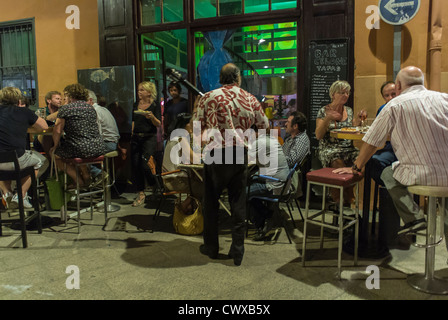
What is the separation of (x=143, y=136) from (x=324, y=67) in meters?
2.67

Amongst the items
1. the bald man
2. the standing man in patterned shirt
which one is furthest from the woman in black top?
the bald man

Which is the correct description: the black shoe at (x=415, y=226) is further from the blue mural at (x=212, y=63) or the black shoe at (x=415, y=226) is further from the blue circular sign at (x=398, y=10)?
the blue mural at (x=212, y=63)

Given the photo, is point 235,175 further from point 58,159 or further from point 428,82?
point 428,82

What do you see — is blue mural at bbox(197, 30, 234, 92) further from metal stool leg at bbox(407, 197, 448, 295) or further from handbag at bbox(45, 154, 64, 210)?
metal stool leg at bbox(407, 197, 448, 295)

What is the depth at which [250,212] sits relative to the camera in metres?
3.91

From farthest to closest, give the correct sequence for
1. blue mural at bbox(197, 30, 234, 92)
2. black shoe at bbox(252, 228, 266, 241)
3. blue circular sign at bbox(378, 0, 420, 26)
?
blue mural at bbox(197, 30, 234, 92)
blue circular sign at bbox(378, 0, 420, 26)
black shoe at bbox(252, 228, 266, 241)

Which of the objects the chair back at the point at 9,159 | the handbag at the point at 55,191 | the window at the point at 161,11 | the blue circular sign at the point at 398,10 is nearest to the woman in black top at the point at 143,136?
the handbag at the point at 55,191

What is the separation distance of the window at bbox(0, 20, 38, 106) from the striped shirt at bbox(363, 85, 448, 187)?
666 centimetres

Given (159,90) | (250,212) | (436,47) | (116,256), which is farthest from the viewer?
(159,90)

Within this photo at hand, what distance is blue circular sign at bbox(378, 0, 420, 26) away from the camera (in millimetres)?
4324

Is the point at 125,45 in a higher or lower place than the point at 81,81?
higher
